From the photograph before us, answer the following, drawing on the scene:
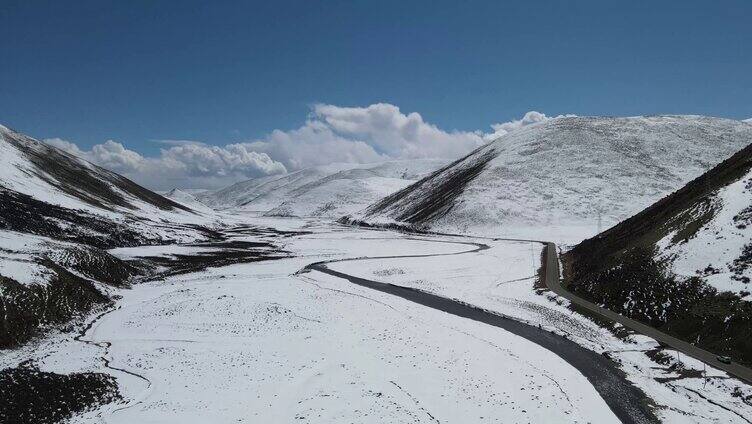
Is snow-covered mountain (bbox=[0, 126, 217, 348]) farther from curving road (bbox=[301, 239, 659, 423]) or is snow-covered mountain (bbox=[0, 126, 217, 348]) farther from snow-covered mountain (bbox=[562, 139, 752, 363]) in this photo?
snow-covered mountain (bbox=[562, 139, 752, 363])

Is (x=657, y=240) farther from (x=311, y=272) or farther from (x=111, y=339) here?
(x=111, y=339)

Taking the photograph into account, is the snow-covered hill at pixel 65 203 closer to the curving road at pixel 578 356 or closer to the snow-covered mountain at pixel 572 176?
the curving road at pixel 578 356

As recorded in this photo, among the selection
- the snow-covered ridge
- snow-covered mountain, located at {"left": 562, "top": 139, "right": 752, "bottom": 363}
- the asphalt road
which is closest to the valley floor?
the asphalt road

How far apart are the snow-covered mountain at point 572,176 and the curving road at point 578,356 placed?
6396cm

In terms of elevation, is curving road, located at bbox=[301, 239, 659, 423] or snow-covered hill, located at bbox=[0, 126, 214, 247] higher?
snow-covered hill, located at bbox=[0, 126, 214, 247]

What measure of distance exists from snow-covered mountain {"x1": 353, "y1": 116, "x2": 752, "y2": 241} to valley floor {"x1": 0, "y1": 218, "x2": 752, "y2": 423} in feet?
236

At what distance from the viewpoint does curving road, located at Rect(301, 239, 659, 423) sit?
854 inches

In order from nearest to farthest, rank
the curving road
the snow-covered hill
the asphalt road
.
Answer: the curving road, the asphalt road, the snow-covered hill

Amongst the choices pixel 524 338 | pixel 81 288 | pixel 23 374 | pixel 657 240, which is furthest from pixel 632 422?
pixel 81 288

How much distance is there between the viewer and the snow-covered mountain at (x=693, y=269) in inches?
1109

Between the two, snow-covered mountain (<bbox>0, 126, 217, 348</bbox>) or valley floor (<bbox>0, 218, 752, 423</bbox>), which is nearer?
valley floor (<bbox>0, 218, 752, 423</bbox>)

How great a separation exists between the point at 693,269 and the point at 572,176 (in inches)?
4655

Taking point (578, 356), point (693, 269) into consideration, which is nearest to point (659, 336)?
point (578, 356)

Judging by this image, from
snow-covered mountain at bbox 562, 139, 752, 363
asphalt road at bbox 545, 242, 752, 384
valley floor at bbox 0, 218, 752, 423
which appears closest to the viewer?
valley floor at bbox 0, 218, 752, 423
